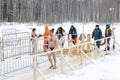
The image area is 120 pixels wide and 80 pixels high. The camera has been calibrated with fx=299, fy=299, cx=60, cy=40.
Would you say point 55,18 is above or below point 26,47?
above

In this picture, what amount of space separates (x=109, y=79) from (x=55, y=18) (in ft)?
190

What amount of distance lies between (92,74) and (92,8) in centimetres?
6375

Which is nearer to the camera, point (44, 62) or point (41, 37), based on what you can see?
point (44, 62)

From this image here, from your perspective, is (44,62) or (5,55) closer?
(44,62)

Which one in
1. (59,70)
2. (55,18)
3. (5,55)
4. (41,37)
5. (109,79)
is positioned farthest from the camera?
(55,18)

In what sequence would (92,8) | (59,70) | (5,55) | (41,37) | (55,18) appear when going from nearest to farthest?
(59,70), (5,55), (41,37), (55,18), (92,8)

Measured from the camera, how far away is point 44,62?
1249 cm

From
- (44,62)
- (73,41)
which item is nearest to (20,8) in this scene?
(73,41)

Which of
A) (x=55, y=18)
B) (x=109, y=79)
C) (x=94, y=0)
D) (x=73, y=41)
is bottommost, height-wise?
(x=109, y=79)

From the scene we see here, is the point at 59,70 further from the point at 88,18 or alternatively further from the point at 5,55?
the point at 88,18

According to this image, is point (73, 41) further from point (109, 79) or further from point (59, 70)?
point (109, 79)

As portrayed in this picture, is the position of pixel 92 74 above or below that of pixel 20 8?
below

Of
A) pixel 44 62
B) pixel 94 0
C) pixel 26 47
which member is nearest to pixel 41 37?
pixel 26 47

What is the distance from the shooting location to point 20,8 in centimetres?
6769
